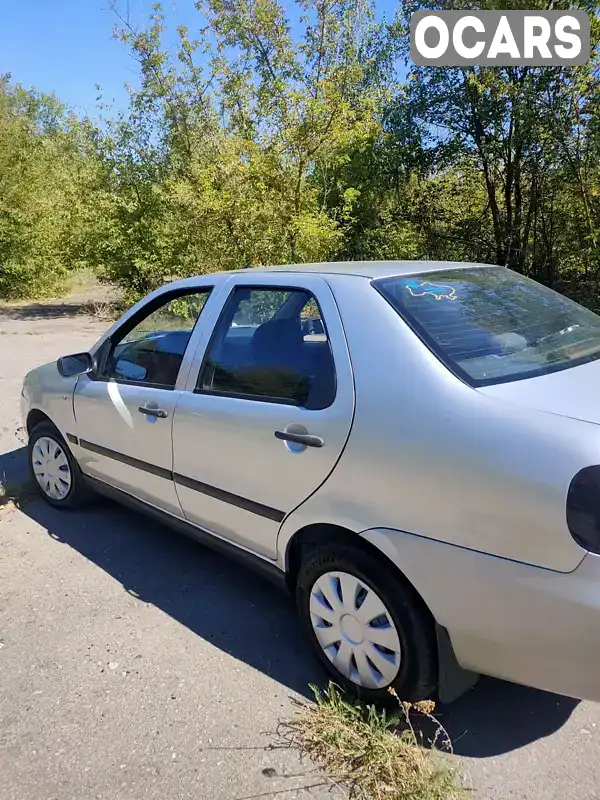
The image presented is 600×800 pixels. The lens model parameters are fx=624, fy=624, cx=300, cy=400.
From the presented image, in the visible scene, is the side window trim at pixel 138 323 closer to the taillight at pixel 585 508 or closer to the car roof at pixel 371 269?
the car roof at pixel 371 269

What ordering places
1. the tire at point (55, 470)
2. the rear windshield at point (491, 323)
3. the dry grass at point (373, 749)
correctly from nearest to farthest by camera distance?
the dry grass at point (373, 749), the rear windshield at point (491, 323), the tire at point (55, 470)

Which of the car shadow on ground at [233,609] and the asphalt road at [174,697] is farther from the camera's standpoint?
the car shadow on ground at [233,609]

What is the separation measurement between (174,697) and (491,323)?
1999mm

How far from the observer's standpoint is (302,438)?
2.41 meters

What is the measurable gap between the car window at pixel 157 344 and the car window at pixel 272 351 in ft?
0.84

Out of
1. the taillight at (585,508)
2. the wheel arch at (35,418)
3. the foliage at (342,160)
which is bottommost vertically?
the wheel arch at (35,418)

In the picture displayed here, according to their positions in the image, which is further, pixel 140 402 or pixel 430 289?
pixel 140 402

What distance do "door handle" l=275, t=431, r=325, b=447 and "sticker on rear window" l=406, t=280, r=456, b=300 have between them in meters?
0.72

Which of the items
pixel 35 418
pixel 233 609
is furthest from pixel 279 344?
pixel 35 418

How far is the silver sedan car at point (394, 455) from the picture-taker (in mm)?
1848

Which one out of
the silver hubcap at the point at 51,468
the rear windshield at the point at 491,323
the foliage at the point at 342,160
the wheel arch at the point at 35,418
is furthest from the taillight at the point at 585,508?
the foliage at the point at 342,160

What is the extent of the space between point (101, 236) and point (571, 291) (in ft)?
35.2

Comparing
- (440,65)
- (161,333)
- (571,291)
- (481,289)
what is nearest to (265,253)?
(440,65)

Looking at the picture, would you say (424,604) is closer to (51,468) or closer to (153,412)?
(153,412)
